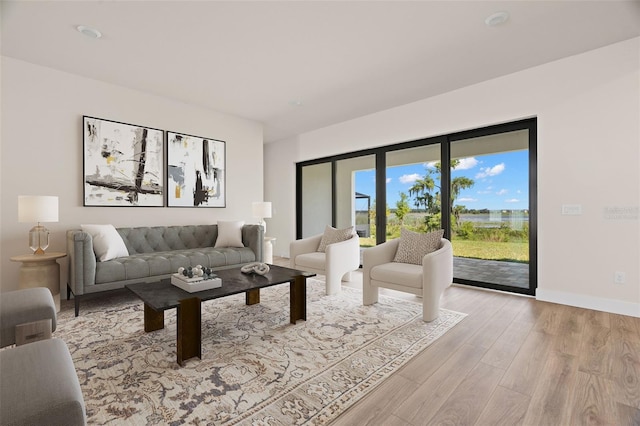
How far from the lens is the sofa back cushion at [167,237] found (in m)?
3.96

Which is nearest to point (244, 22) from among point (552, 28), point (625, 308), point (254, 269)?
point (254, 269)

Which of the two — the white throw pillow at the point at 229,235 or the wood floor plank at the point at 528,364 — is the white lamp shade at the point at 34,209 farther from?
the wood floor plank at the point at 528,364

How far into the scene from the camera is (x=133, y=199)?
13.7 ft

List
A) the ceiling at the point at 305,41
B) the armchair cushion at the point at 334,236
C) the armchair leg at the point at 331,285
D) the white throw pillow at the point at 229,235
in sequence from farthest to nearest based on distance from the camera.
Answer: the white throw pillow at the point at 229,235 < the armchair cushion at the point at 334,236 < the armchair leg at the point at 331,285 < the ceiling at the point at 305,41

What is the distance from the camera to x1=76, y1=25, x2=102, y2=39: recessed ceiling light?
279cm

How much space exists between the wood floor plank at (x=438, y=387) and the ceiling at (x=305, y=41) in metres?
2.79

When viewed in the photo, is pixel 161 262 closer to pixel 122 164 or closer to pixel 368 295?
pixel 122 164

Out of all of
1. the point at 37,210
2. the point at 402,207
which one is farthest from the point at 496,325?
the point at 37,210

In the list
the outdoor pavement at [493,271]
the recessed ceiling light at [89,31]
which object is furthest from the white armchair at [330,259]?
the recessed ceiling light at [89,31]

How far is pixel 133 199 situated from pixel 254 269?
2.50 metres

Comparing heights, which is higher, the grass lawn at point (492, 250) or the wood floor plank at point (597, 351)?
the grass lawn at point (492, 250)

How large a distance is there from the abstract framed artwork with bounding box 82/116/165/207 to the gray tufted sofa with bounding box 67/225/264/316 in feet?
1.65

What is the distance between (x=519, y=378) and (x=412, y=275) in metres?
1.18

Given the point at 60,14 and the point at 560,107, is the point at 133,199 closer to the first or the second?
the point at 60,14
